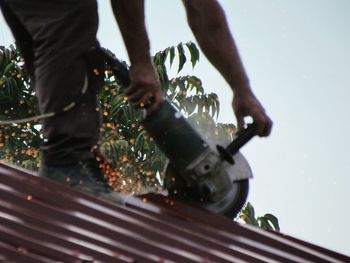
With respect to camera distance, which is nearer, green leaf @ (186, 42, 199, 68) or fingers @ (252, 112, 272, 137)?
fingers @ (252, 112, 272, 137)

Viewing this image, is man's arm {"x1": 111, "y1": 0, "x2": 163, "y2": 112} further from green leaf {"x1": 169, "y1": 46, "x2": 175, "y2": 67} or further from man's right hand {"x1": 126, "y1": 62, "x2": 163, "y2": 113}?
green leaf {"x1": 169, "y1": 46, "x2": 175, "y2": 67}

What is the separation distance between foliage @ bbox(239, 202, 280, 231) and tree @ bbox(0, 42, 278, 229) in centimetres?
102

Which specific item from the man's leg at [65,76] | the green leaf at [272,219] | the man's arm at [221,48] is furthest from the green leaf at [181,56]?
the man's leg at [65,76]

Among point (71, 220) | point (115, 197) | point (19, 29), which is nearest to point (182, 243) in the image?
A: point (71, 220)

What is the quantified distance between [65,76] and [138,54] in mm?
352

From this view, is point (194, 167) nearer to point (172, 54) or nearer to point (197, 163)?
point (197, 163)

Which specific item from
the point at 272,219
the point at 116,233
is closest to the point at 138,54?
the point at 116,233

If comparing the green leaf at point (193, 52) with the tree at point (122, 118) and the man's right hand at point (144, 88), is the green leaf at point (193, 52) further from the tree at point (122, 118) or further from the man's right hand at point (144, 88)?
the man's right hand at point (144, 88)

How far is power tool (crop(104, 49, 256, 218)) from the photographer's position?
3.93 m

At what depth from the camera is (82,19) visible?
12.1ft

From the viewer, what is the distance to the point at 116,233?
9.84ft

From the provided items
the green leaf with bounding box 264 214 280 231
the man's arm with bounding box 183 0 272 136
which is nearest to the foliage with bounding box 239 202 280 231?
the green leaf with bounding box 264 214 280 231

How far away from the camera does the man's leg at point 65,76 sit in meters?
3.69

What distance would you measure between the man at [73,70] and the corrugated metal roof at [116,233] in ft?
0.74
